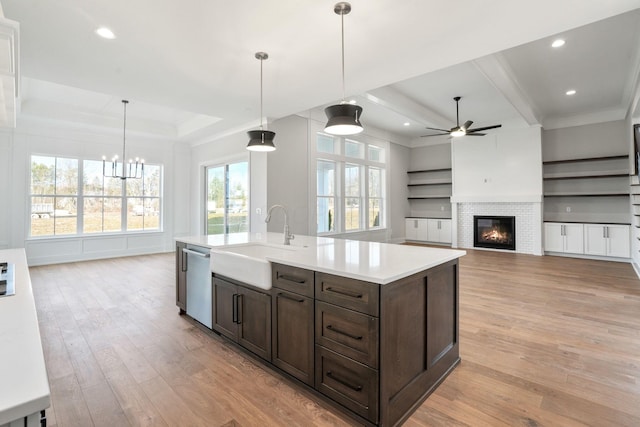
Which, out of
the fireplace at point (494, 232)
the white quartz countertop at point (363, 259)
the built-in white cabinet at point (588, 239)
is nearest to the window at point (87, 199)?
the white quartz countertop at point (363, 259)

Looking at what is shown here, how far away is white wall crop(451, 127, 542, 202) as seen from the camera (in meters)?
7.29

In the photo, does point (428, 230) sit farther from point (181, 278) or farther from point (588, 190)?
point (181, 278)

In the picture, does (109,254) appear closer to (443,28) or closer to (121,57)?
(121,57)

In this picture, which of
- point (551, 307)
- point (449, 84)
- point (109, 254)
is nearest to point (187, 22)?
point (449, 84)

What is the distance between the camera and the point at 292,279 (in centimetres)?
214

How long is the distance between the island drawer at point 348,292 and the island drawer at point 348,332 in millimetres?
36

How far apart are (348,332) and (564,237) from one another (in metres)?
7.51

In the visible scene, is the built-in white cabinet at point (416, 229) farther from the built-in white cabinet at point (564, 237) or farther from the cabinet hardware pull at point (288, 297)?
the cabinet hardware pull at point (288, 297)

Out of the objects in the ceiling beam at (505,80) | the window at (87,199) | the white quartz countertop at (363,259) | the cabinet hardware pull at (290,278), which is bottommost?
the cabinet hardware pull at (290,278)

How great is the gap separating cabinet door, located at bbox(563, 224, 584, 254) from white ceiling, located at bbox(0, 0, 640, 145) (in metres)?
2.70

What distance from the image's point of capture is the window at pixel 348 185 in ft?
22.8

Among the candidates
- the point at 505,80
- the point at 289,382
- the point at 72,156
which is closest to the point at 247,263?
the point at 289,382

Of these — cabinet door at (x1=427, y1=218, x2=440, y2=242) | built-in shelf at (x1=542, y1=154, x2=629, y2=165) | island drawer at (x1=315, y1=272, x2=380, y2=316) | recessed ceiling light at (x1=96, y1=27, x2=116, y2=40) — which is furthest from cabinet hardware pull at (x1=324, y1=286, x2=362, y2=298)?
cabinet door at (x1=427, y1=218, x2=440, y2=242)

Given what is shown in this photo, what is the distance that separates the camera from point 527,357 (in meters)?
2.54
